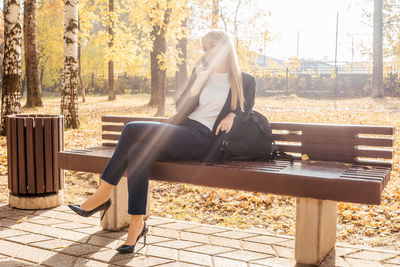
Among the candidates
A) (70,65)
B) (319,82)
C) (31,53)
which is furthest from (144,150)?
(319,82)

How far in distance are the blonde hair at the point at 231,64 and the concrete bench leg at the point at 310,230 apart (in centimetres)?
99

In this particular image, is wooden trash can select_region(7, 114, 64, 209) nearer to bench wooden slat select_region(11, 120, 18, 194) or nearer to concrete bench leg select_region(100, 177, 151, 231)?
bench wooden slat select_region(11, 120, 18, 194)

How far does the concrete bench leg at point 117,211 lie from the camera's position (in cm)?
394

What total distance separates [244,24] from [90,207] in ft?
40.5

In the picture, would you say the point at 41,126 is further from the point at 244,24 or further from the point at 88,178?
the point at 244,24

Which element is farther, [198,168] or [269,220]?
[269,220]

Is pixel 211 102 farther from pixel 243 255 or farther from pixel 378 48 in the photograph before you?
pixel 378 48

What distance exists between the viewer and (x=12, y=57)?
9.02m

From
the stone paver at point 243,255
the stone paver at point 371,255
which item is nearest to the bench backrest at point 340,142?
the stone paver at point 371,255

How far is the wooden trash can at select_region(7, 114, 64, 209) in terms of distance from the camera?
4488 mm

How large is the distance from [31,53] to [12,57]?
310 inches

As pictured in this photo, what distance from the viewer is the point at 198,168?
11.0 feet

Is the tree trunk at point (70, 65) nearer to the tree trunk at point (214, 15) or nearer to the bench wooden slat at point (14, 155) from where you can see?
the tree trunk at point (214, 15)

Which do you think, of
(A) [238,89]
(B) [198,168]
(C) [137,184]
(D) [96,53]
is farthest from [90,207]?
(D) [96,53]
